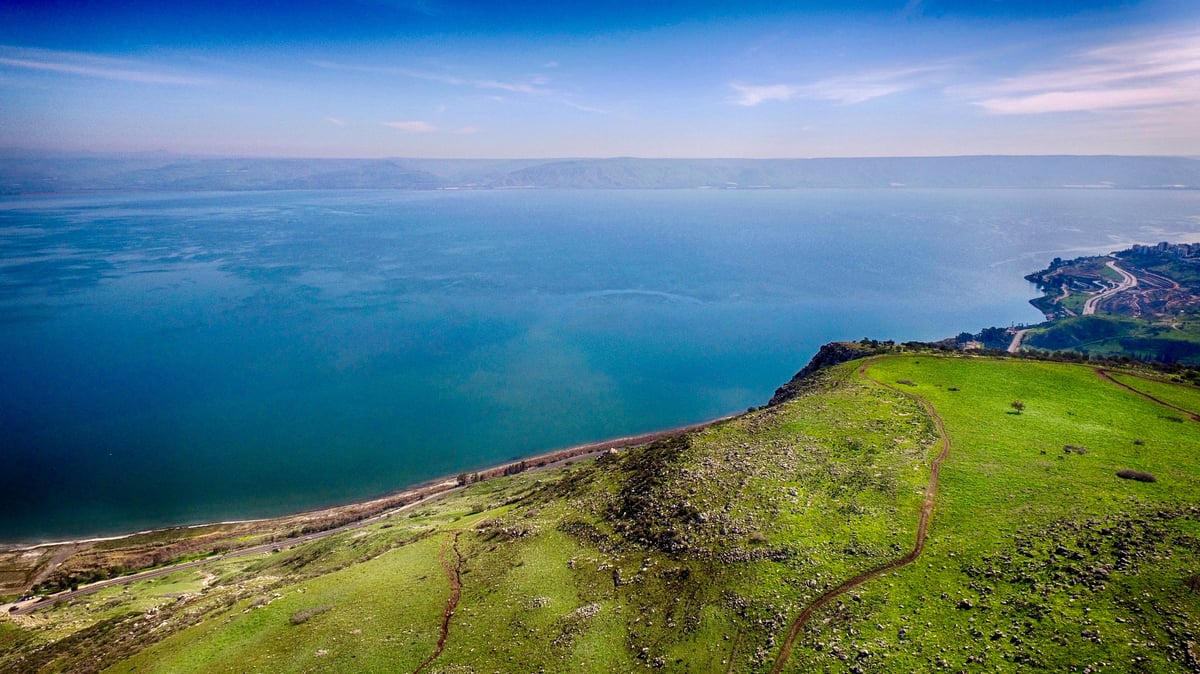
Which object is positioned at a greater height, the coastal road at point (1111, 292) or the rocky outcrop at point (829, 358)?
the rocky outcrop at point (829, 358)

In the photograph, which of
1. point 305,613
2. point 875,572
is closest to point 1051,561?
point 875,572

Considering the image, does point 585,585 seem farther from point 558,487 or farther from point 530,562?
point 558,487

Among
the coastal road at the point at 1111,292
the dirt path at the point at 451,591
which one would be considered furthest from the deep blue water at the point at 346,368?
the dirt path at the point at 451,591

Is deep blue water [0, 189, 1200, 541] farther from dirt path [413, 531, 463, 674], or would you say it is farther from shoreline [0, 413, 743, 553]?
dirt path [413, 531, 463, 674]

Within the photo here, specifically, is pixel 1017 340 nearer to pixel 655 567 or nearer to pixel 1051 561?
pixel 1051 561

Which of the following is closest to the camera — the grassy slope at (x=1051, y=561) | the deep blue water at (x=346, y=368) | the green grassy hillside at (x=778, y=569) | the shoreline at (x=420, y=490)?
the grassy slope at (x=1051, y=561)

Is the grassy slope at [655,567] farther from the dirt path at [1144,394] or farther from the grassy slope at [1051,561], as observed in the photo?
the dirt path at [1144,394]

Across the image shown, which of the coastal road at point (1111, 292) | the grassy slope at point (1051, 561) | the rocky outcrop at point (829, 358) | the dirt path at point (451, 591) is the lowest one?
the coastal road at point (1111, 292)
